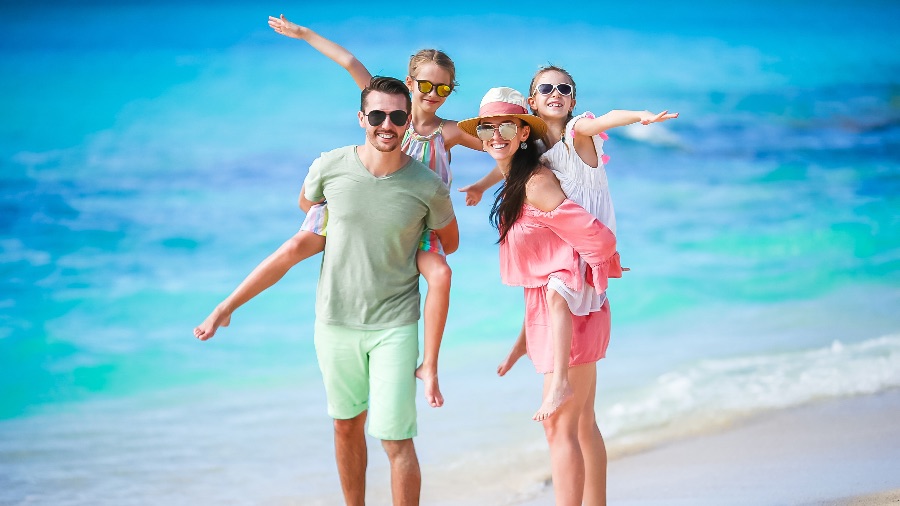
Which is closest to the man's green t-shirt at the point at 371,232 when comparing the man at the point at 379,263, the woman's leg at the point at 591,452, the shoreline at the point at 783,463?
the man at the point at 379,263

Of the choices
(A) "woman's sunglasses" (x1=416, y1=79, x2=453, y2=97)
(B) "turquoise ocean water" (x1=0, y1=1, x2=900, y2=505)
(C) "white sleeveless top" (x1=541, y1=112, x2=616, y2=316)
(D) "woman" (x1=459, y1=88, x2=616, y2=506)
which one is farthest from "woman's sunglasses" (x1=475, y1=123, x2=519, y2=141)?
(B) "turquoise ocean water" (x1=0, y1=1, x2=900, y2=505)

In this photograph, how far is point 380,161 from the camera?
397 cm

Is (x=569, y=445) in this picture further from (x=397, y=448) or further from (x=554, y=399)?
(x=397, y=448)

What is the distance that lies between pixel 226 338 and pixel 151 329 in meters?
0.73

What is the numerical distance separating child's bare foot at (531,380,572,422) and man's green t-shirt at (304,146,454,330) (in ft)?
1.87

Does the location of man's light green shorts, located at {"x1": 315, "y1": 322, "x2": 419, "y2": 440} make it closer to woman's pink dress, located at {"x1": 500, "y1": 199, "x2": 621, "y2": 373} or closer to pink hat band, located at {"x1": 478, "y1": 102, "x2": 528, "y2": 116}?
woman's pink dress, located at {"x1": 500, "y1": 199, "x2": 621, "y2": 373}

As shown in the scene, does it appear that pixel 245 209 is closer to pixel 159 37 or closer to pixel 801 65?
pixel 159 37

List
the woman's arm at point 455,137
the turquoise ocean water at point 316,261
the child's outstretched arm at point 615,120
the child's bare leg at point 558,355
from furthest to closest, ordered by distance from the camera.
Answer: the turquoise ocean water at point 316,261 < the woman's arm at point 455,137 < the child's bare leg at point 558,355 < the child's outstretched arm at point 615,120

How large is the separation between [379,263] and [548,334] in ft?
2.07

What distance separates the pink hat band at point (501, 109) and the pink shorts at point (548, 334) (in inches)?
23.9

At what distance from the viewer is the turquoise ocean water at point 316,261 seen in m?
6.46

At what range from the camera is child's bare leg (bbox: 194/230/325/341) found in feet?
13.3

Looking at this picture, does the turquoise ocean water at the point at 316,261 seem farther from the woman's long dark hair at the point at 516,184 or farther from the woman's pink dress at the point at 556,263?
the woman's long dark hair at the point at 516,184

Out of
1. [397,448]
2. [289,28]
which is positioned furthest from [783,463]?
[289,28]
